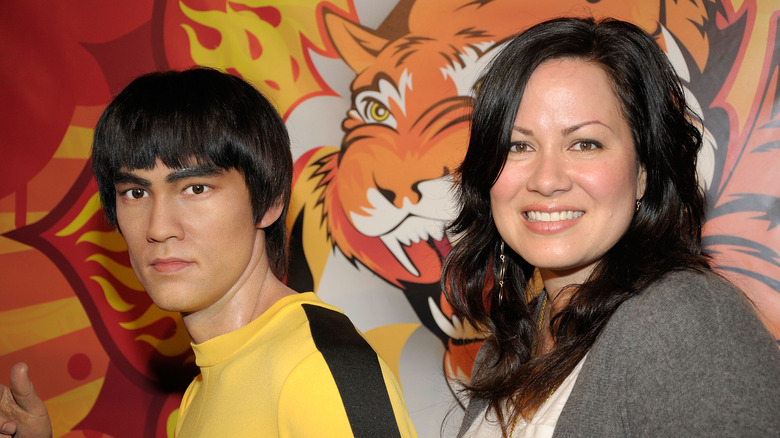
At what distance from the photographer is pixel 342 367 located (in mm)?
1032

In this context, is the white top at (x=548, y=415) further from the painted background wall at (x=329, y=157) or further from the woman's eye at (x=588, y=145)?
the painted background wall at (x=329, y=157)

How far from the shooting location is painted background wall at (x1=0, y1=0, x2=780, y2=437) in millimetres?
1709

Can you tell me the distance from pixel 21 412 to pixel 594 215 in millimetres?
1130

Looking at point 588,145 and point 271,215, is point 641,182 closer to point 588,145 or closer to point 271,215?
point 588,145

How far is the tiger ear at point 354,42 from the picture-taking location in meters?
1.95

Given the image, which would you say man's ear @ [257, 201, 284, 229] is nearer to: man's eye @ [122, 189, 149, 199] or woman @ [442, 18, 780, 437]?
man's eye @ [122, 189, 149, 199]

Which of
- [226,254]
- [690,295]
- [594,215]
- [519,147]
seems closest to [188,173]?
[226,254]

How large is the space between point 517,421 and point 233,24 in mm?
1408

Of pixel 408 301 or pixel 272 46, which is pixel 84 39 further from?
pixel 408 301

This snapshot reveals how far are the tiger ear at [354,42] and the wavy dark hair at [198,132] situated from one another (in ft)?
2.28

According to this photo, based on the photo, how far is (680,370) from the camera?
2.92 feet

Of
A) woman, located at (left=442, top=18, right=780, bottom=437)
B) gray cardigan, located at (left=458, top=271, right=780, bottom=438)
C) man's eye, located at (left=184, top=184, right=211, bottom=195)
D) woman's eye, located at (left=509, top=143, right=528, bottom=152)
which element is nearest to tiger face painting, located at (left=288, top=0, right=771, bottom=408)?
woman, located at (left=442, top=18, right=780, bottom=437)

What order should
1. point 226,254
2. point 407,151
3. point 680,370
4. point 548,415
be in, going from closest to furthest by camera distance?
point 680,370, point 548,415, point 226,254, point 407,151

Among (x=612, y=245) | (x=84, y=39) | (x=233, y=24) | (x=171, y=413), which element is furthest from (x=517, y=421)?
(x=84, y=39)
